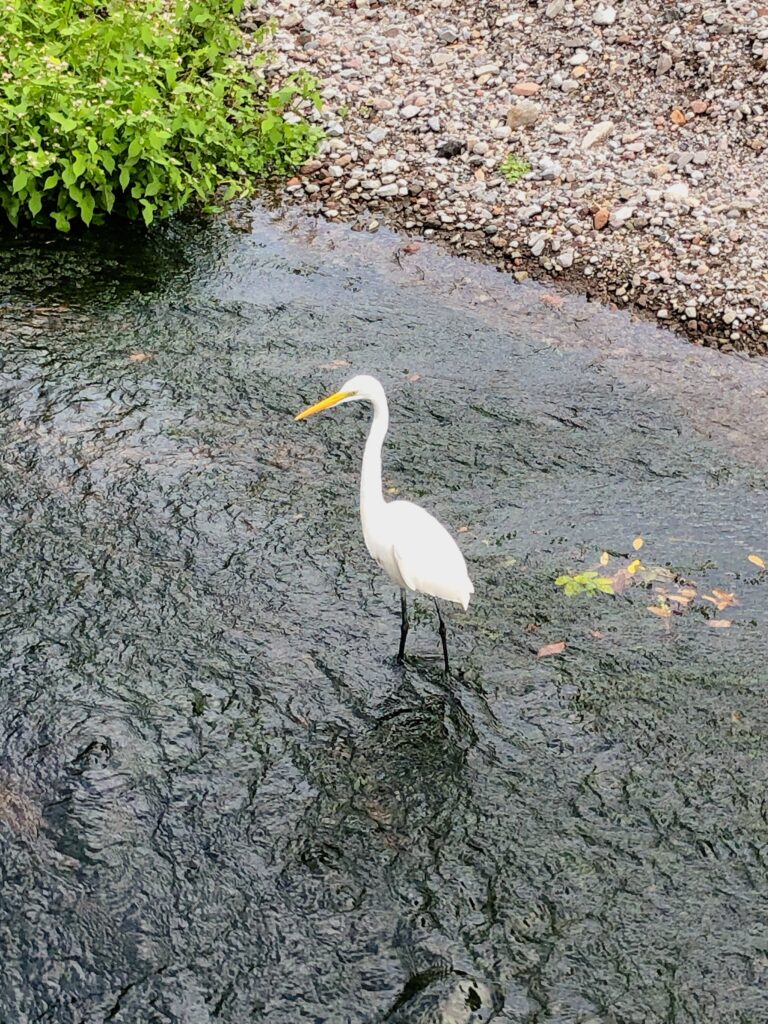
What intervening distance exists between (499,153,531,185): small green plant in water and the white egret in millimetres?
5075

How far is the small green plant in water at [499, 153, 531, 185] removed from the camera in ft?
32.4

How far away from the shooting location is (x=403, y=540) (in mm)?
5426

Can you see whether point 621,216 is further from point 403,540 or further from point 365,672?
point 365,672

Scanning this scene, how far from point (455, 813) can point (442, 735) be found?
20.2 inches

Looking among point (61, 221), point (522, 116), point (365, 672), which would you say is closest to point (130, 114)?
point (61, 221)

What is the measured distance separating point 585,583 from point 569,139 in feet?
18.3

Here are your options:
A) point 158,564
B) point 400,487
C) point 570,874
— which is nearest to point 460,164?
point 400,487

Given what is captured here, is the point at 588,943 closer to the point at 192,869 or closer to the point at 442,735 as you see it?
the point at 442,735

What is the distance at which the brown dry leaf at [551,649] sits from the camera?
18.8 ft

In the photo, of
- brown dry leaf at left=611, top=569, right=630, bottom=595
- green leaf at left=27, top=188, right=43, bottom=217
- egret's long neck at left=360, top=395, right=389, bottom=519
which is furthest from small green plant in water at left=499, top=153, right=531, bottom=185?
egret's long neck at left=360, top=395, right=389, bottom=519

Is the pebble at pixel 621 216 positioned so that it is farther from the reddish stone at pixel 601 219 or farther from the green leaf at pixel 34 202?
the green leaf at pixel 34 202

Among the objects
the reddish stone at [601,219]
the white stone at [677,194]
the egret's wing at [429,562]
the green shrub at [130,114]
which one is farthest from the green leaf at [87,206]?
the egret's wing at [429,562]

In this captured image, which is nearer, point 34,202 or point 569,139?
point 34,202

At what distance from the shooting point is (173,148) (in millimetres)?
9781
